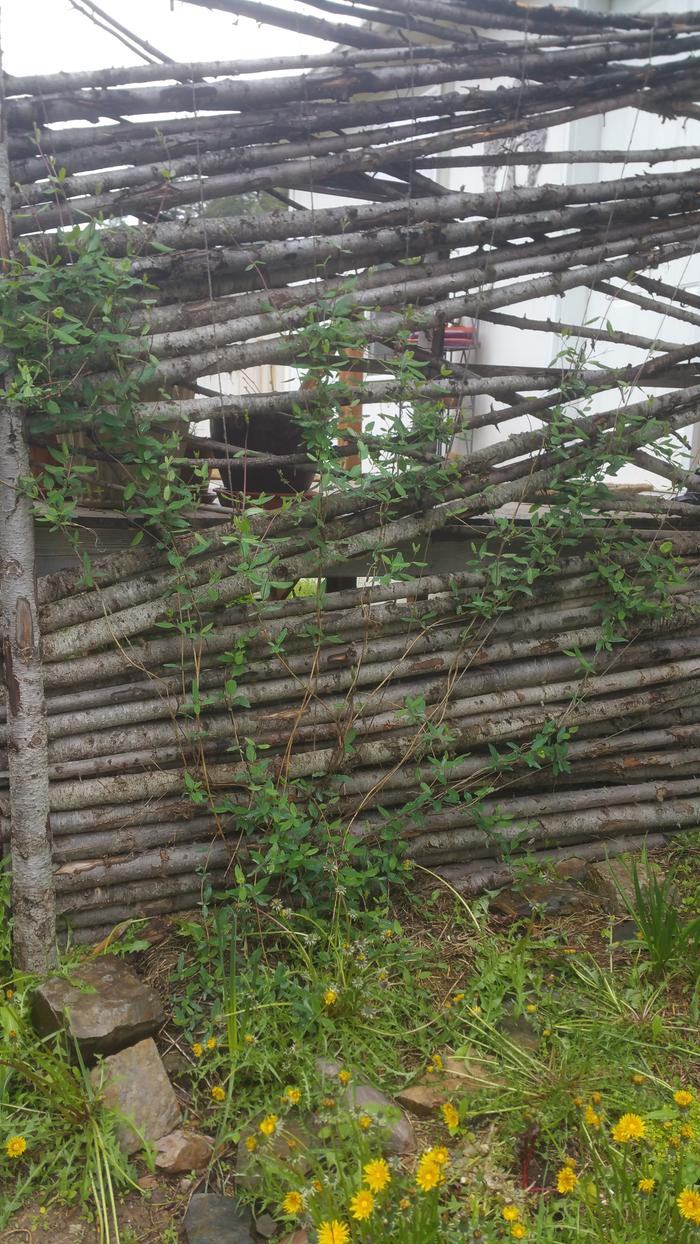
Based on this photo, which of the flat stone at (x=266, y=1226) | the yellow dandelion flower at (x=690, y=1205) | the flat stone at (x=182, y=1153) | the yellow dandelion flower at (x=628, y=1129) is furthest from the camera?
the flat stone at (x=182, y=1153)

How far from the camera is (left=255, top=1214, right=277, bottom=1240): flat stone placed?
1.97 meters

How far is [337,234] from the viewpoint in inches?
112

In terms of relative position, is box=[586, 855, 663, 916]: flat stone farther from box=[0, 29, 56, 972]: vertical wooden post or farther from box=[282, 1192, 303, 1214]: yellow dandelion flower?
box=[0, 29, 56, 972]: vertical wooden post

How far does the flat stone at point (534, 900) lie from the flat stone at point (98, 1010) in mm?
1130

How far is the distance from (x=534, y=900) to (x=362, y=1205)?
4.72 ft

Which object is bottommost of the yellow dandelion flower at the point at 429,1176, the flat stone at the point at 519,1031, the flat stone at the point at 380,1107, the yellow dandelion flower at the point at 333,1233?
the flat stone at the point at 519,1031

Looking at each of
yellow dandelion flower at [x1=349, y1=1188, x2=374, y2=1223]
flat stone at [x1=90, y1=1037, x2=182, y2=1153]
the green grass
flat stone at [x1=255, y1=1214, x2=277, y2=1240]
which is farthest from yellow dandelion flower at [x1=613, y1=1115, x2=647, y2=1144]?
flat stone at [x1=90, y1=1037, x2=182, y2=1153]

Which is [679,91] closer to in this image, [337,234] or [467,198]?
[467,198]

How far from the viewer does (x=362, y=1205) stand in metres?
1.65

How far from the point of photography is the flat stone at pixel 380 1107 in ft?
6.51

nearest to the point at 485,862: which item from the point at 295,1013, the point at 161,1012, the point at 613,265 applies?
the point at 295,1013

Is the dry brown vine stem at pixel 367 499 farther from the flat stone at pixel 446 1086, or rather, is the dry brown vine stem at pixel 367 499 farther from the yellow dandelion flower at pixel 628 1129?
the yellow dandelion flower at pixel 628 1129

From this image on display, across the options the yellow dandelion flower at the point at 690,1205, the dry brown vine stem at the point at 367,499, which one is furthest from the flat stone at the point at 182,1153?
the yellow dandelion flower at the point at 690,1205

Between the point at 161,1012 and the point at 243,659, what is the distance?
1.00 metres
